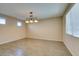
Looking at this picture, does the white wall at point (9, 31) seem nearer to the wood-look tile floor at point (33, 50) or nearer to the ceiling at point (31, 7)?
the wood-look tile floor at point (33, 50)

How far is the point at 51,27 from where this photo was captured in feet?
30.7

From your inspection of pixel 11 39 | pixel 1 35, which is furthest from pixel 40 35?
pixel 1 35

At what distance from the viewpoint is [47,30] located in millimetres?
9664

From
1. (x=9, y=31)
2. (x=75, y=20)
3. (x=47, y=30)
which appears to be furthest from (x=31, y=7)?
(x=47, y=30)

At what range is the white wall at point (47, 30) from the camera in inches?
352

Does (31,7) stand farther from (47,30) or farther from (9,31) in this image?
(47,30)

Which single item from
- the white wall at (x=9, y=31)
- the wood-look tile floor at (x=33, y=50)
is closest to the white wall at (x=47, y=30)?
the white wall at (x=9, y=31)

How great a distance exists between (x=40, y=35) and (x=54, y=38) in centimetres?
170

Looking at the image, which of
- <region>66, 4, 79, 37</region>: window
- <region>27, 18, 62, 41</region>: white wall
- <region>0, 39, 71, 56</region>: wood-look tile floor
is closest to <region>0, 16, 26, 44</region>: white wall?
<region>0, 39, 71, 56</region>: wood-look tile floor

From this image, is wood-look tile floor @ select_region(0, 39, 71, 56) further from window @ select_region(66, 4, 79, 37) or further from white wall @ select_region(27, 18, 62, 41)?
white wall @ select_region(27, 18, 62, 41)

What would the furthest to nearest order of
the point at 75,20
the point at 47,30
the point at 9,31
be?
the point at 47,30 → the point at 9,31 → the point at 75,20

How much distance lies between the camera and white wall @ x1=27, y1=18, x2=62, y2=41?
29.3ft

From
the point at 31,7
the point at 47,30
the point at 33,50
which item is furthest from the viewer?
the point at 47,30

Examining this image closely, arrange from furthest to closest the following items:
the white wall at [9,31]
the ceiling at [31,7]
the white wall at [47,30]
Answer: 1. the white wall at [47,30]
2. the white wall at [9,31]
3. the ceiling at [31,7]
